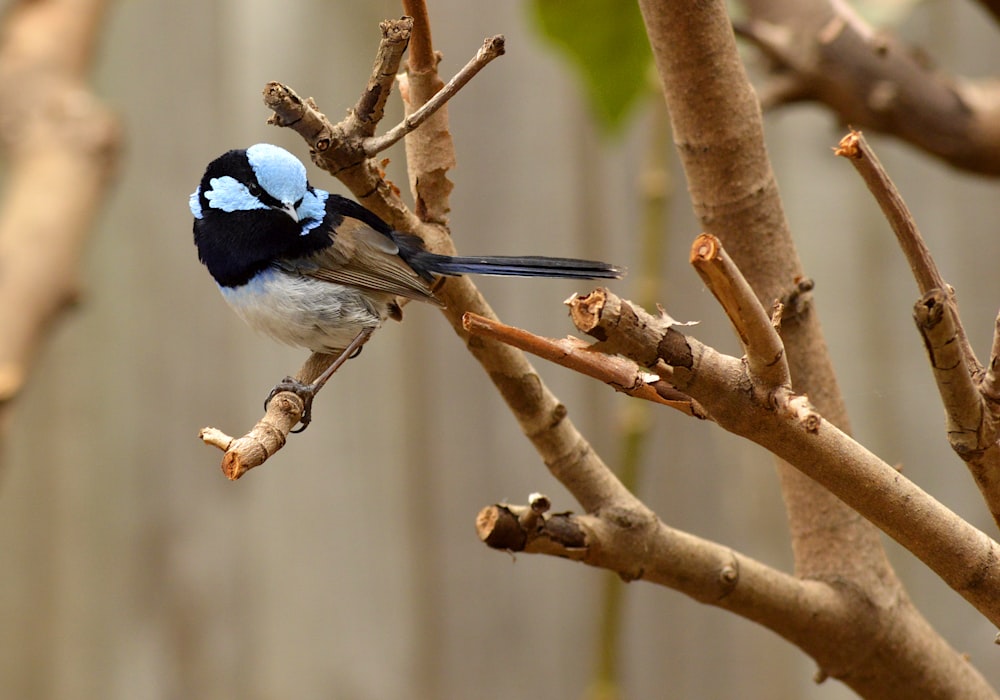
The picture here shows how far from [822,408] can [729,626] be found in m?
1.37

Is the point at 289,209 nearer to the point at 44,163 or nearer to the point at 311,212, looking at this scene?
the point at 311,212

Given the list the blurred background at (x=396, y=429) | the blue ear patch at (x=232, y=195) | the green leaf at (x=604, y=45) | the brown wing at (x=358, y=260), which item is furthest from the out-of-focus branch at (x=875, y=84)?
the blue ear patch at (x=232, y=195)

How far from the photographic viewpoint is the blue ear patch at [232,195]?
1.54m

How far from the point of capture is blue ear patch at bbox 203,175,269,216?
154 cm

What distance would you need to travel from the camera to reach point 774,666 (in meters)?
2.54

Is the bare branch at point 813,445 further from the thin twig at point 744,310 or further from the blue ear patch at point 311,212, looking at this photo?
the blue ear patch at point 311,212

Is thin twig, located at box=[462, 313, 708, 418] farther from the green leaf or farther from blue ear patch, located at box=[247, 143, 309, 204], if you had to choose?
the green leaf

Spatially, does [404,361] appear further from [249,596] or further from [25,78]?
[25,78]

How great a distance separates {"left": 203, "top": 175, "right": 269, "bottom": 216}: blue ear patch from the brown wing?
11cm

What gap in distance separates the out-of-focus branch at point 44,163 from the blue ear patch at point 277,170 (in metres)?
0.48

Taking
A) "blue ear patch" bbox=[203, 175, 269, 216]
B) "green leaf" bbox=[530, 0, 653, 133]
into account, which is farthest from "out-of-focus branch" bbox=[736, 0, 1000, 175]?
"blue ear patch" bbox=[203, 175, 269, 216]

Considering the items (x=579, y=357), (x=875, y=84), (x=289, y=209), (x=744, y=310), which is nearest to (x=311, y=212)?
(x=289, y=209)

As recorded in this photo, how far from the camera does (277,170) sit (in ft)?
4.91

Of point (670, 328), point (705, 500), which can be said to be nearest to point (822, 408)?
point (670, 328)
